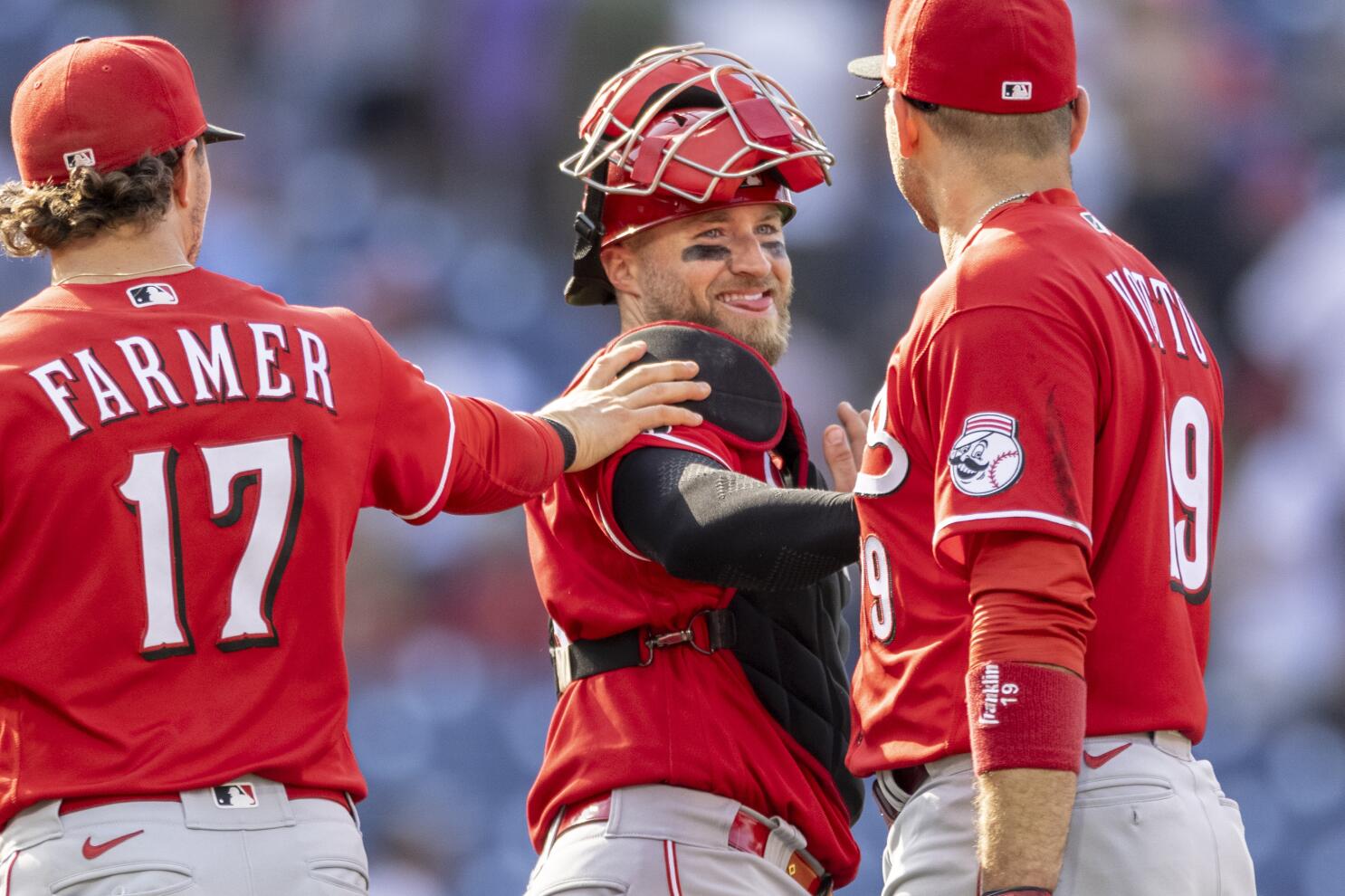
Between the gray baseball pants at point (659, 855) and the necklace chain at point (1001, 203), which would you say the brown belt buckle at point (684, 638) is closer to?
the gray baseball pants at point (659, 855)

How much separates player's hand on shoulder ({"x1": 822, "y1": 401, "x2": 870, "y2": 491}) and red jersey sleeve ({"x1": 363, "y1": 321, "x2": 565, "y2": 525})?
757 millimetres

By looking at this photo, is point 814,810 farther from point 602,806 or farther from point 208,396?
point 208,396

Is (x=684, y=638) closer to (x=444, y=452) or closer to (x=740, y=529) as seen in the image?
(x=740, y=529)

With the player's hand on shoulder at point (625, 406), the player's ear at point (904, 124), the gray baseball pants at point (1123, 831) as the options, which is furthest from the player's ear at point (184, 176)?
the gray baseball pants at point (1123, 831)

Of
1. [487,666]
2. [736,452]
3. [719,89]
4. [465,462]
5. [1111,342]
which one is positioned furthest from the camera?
[487,666]

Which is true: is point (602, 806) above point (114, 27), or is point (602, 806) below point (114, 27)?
below

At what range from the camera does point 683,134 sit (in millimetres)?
4020

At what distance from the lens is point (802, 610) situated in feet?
12.7

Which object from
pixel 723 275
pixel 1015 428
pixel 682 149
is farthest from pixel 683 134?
pixel 1015 428

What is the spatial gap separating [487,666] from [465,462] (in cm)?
438

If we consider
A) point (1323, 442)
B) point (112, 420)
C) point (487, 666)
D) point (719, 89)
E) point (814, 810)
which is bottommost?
point (487, 666)

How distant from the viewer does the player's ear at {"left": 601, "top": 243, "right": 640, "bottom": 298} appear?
4234 millimetres

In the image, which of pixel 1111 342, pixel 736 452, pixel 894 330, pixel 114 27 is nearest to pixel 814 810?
pixel 736 452

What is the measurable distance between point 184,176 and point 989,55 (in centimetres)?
153
